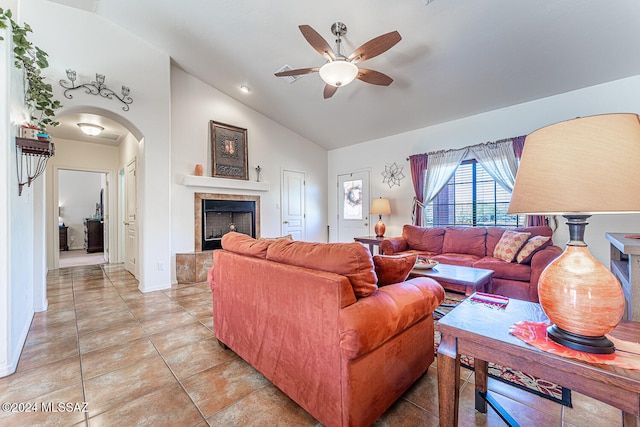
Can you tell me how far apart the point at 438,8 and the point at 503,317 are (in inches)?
117

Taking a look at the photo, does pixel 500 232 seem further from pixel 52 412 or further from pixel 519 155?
pixel 52 412

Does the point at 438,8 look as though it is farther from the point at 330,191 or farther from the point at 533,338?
the point at 330,191

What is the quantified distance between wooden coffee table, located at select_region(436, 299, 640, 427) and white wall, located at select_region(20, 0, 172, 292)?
409 centimetres

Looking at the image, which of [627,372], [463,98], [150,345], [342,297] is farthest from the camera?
[463,98]

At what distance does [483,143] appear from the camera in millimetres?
4258

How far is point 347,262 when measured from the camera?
1316 millimetres

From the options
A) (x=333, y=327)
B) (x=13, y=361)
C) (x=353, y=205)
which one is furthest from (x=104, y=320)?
(x=353, y=205)

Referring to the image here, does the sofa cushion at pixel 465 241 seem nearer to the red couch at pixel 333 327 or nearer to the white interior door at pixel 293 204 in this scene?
the red couch at pixel 333 327

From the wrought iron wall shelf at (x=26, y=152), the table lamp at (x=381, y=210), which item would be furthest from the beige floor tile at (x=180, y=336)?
the table lamp at (x=381, y=210)

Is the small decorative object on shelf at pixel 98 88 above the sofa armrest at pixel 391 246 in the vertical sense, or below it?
above

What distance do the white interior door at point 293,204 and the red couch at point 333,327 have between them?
406cm

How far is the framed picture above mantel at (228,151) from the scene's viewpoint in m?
4.82

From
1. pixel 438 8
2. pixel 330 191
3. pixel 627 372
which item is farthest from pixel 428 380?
pixel 330 191

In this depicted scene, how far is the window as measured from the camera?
4211 mm
